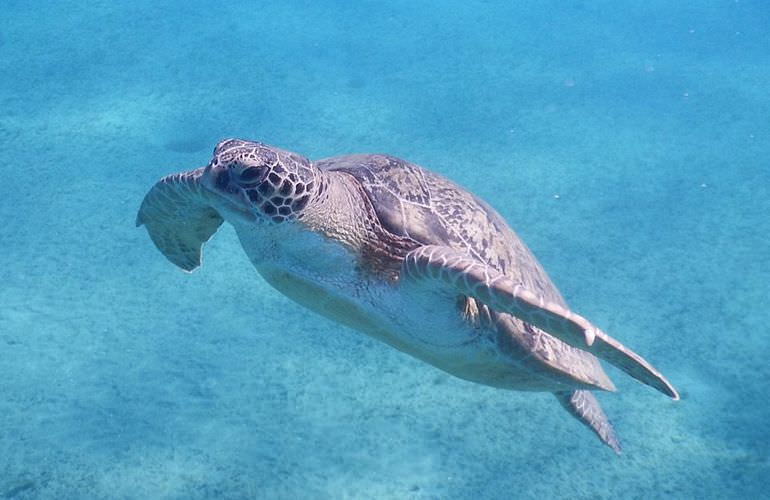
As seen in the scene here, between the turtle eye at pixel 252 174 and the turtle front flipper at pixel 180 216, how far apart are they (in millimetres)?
350

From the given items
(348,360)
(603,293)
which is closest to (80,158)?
(348,360)

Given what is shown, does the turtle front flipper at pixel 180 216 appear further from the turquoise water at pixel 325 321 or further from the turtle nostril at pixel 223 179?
the turquoise water at pixel 325 321

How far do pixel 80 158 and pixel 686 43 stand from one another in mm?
10651

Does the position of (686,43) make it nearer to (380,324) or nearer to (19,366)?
(380,324)

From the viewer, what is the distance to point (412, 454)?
3.55 m

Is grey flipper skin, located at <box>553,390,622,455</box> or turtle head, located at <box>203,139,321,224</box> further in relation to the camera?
grey flipper skin, located at <box>553,390,622,455</box>

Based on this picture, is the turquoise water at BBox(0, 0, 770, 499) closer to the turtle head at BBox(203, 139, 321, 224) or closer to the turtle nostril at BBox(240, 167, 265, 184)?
the turtle head at BBox(203, 139, 321, 224)

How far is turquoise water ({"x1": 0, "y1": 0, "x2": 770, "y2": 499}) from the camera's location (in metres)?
3.50

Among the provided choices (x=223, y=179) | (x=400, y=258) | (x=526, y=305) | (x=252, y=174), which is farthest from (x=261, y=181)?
(x=526, y=305)

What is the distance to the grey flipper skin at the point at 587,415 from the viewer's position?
133 inches

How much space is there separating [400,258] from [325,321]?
206 cm

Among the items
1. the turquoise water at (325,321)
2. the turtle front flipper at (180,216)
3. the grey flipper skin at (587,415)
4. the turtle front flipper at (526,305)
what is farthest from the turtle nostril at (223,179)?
the grey flipper skin at (587,415)

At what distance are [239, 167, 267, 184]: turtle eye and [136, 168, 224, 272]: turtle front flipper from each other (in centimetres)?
35

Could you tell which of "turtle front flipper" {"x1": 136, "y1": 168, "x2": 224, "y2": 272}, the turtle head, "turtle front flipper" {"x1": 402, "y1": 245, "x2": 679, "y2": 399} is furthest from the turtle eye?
"turtle front flipper" {"x1": 402, "y1": 245, "x2": 679, "y2": 399}
